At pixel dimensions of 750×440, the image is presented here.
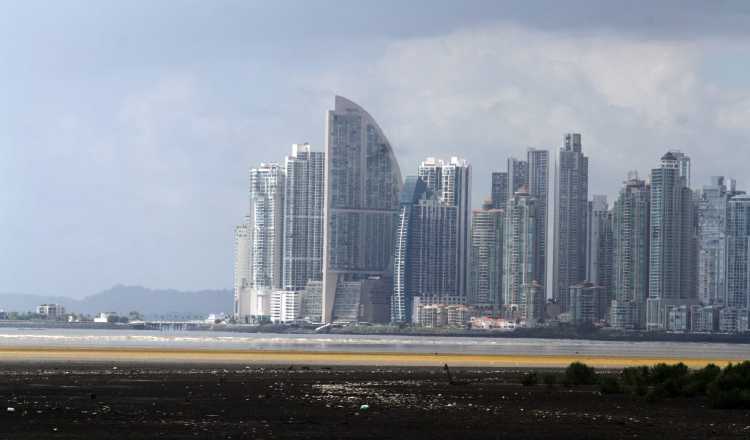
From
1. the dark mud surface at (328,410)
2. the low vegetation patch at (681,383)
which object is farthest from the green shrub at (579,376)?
the dark mud surface at (328,410)

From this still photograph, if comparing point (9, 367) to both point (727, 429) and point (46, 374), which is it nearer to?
point (46, 374)

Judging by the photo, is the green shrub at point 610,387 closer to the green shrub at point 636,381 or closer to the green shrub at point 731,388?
the green shrub at point 636,381

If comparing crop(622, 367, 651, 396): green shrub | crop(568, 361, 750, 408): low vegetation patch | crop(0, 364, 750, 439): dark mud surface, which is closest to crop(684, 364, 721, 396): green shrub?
crop(568, 361, 750, 408): low vegetation patch

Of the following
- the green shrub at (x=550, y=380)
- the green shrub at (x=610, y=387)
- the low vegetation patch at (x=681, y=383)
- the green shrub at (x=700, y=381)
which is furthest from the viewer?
the green shrub at (x=550, y=380)

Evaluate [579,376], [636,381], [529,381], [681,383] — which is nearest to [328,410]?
[681,383]

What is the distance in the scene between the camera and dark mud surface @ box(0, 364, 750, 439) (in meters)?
44.2

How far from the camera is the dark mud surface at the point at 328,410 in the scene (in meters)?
44.2

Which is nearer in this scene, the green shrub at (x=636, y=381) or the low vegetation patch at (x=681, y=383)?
the low vegetation patch at (x=681, y=383)

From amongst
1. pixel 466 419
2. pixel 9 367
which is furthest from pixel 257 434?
pixel 9 367

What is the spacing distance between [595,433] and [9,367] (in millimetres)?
52947

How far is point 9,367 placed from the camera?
89.2 metres

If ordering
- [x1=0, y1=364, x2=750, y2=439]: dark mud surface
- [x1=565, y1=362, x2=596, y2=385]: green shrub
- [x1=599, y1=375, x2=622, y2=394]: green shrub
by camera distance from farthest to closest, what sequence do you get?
[x1=565, y1=362, x2=596, y2=385]: green shrub → [x1=599, y1=375, x2=622, y2=394]: green shrub → [x1=0, y1=364, x2=750, y2=439]: dark mud surface

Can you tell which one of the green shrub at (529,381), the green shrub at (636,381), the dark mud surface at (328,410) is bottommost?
the dark mud surface at (328,410)

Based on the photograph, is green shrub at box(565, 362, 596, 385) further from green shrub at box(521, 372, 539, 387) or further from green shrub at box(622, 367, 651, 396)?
green shrub at box(622, 367, 651, 396)
